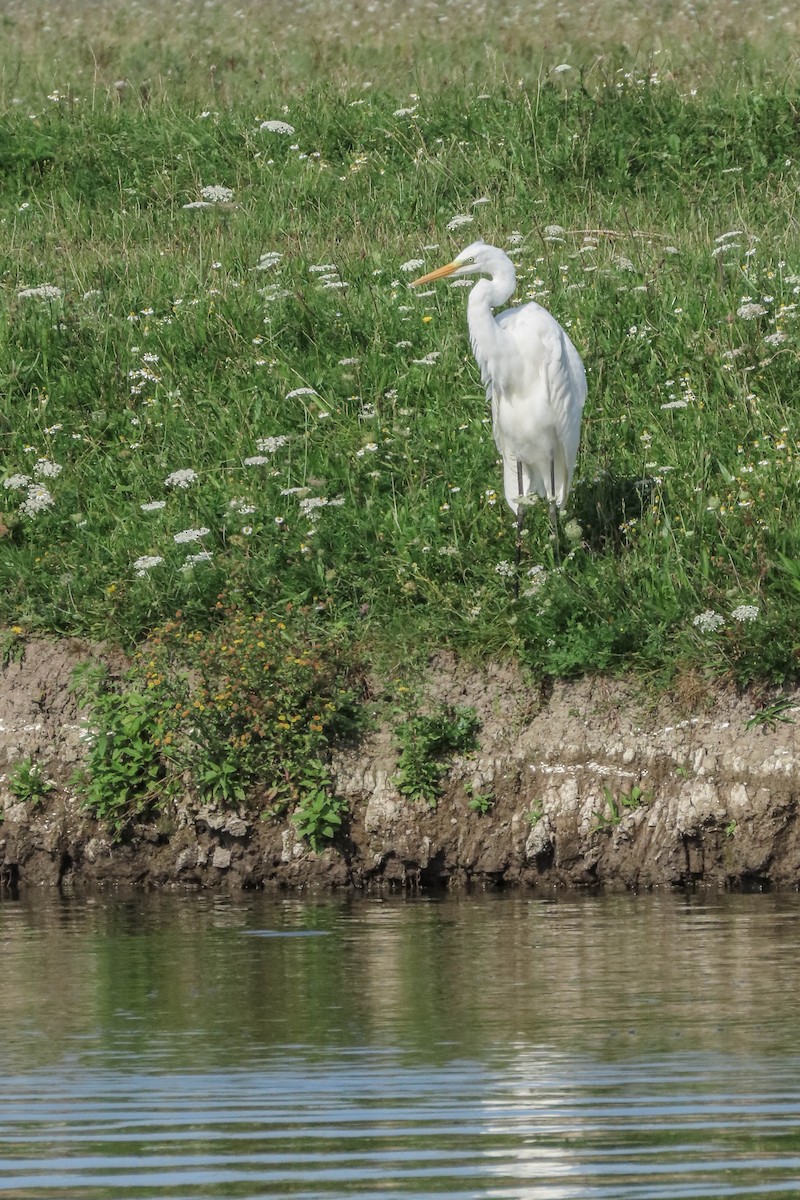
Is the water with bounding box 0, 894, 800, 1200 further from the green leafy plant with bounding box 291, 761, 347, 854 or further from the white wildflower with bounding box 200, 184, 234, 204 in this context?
the white wildflower with bounding box 200, 184, 234, 204

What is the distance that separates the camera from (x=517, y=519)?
7.82 metres

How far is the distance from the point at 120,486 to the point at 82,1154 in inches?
206

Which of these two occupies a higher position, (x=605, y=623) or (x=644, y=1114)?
(x=605, y=623)

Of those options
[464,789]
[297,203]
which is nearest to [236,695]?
[464,789]

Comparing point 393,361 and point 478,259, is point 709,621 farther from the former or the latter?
point 393,361

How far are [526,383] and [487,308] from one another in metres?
0.36

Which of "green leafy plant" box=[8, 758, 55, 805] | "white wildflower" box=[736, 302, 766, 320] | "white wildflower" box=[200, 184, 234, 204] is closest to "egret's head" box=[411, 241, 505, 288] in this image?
"white wildflower" box=[736, 302, 766, 320]

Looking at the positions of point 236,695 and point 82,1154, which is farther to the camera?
point 236,695

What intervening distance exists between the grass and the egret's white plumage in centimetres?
21

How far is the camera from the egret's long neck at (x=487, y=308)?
25.2 feet

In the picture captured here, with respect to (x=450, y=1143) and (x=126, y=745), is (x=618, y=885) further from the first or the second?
(x=450, y=1143)

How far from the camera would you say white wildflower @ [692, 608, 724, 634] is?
22.9 feet

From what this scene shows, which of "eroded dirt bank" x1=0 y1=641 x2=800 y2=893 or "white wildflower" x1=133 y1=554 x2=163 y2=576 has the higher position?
"white wildflower" x1=133 y1=554 x2=163 y2=576

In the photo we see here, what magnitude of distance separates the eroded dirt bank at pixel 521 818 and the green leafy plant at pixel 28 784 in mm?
33
